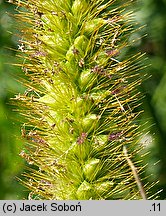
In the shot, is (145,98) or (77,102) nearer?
(77,102)

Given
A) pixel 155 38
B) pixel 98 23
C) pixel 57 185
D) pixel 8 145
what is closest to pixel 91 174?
pixel 57 185

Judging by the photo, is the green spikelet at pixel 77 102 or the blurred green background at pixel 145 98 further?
the blurred green background at pixel 145 98

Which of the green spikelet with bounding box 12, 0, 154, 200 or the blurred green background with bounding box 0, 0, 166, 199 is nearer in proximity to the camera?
the green spikelet with bounding box 12, 0, 154, 200

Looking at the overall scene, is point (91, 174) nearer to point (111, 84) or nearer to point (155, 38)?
point (111, 84)

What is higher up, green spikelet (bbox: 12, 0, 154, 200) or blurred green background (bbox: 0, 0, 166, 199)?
blurred green background (bbox: 0, 0, 166, 199)

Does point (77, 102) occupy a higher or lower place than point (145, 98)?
lower
